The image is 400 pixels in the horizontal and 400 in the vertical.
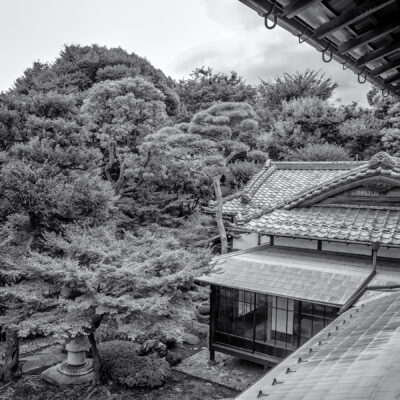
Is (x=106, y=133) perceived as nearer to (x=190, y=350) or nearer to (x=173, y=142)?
(x=173, y=142)

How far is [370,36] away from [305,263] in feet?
28.2

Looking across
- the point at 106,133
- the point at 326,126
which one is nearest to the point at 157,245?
the point at 106,133

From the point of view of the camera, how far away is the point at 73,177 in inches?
407

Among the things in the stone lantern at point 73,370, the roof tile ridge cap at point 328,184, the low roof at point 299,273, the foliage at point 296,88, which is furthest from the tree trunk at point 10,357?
the foliage at point 296,88

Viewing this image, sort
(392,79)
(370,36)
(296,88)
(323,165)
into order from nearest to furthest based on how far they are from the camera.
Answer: (370,36)
(392,79)
(323,165)
(296,88)

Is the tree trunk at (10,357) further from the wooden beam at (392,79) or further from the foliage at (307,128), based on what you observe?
the foliage at (307,128)

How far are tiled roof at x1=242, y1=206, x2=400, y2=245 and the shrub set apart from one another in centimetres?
442

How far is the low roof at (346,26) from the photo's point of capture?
8.30ft

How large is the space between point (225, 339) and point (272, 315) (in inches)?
59.4

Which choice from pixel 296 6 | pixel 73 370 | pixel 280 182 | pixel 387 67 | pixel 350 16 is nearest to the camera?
pixel 296 6

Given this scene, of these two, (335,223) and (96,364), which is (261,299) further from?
(96,364)

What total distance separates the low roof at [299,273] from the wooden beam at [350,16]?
7418 millimetres

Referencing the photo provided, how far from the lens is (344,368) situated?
11.7ft

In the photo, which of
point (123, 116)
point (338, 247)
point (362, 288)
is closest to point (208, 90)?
point (123, 116)
